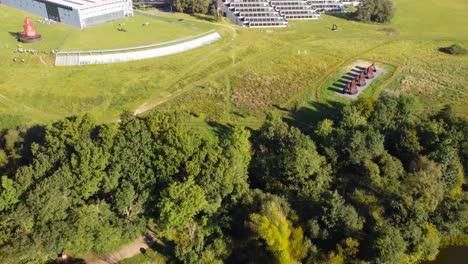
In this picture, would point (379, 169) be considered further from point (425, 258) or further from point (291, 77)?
point (291, 77)

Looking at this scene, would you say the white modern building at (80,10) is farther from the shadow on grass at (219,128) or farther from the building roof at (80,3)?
the shadow on grass at (219,128)

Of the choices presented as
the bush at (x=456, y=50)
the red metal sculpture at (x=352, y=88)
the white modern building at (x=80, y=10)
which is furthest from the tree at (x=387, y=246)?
the white modern building at (x=80, y=10)

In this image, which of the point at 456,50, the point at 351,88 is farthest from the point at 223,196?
the point at 456,50

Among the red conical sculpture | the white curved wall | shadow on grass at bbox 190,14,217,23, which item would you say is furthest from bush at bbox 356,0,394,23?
the red conical sculpture

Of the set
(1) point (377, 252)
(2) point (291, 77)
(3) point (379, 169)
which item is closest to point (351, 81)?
(2) point (291, 77)

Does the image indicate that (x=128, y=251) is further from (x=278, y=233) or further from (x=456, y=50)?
(x=456, y=50)

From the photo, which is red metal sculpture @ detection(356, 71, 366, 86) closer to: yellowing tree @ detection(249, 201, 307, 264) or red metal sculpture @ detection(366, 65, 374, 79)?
red metal sculpture @ detection(366, 65, 374, 79)
